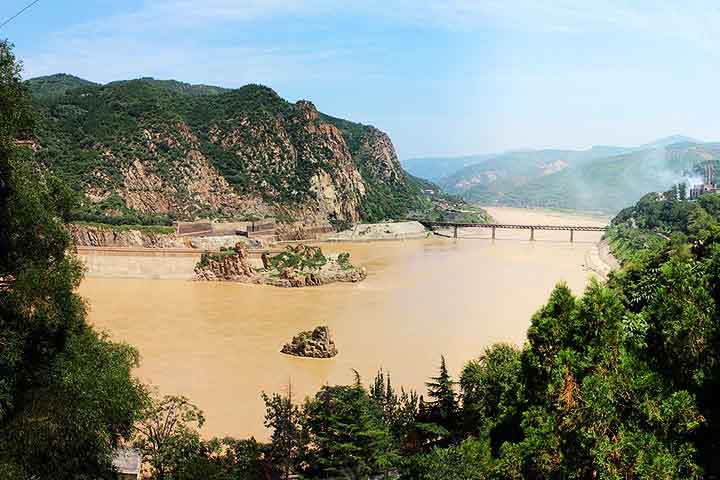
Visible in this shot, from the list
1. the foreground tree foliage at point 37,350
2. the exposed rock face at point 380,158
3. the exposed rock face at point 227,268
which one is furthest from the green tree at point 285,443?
the exposed rock face at point 380,158

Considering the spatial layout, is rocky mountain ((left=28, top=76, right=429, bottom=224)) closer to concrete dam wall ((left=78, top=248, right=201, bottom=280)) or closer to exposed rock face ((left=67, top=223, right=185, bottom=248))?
exposed rock face ((left=67, top=223, right=185, bottom=248))

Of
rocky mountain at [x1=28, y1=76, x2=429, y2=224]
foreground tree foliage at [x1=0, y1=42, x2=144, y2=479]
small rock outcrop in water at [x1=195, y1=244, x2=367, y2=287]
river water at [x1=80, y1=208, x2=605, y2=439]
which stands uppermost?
rocky mountain at [x1=28, y1=76, x2=429, y2=224]

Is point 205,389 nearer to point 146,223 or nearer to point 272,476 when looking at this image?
point 272,476

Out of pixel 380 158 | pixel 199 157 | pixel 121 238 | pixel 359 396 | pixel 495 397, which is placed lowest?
pixel 495 397

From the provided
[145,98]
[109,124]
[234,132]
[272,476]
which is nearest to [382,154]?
[234,132]

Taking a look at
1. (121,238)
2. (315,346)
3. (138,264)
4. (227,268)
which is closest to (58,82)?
(121,238)

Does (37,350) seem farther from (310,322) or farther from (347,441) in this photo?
(310,322)

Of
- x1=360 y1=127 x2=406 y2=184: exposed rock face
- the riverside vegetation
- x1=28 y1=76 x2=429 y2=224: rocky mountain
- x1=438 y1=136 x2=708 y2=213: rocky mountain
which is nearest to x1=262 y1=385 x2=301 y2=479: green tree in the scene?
the riverside vegetation
